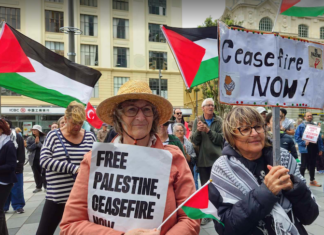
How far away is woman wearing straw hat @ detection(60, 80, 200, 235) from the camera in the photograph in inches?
60.5

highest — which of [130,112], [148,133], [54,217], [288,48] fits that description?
[288,48]

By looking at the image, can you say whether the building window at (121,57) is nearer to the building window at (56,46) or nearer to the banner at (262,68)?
the building window at (56,46)

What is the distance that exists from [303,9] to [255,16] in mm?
28220

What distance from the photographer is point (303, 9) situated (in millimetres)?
2256

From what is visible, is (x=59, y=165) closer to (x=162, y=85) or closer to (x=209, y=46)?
(x=209, y=46)

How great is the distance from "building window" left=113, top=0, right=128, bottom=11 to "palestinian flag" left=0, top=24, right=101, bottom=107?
91.1ft

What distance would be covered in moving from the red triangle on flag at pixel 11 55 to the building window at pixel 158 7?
94.7ft

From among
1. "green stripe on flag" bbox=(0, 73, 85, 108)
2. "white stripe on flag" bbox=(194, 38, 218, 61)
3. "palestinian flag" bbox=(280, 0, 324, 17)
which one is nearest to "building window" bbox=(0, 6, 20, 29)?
"green stripe on flag" bbox=(0, 73, 85, 108)

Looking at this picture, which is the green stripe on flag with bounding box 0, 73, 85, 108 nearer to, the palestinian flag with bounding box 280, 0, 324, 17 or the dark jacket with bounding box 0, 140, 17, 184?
the dark jacket with bounding box 0, 140, 17, 184

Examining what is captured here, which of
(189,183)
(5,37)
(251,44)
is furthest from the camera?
(5,37)

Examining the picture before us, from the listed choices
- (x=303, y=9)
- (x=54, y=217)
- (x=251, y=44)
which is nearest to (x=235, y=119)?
(x=251, y=44)

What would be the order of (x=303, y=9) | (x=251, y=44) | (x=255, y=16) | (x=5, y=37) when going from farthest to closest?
(x=255, y=16), (x=5, y=37), (x=303, y=9), (x=251, y=44)

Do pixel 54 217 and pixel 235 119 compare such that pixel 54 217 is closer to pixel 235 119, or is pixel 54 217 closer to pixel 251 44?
pixel 235 119

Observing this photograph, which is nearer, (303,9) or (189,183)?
(189,183)
